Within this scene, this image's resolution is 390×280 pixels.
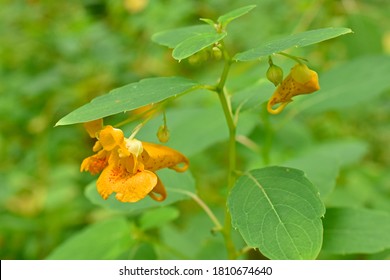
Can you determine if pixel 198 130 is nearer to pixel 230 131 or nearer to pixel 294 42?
pixel 230 131

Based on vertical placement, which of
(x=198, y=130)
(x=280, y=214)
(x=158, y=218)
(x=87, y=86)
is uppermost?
(x=280, y=214)

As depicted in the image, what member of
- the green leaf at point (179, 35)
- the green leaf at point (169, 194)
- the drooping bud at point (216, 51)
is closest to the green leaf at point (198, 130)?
the green leaf at point (169, 194)

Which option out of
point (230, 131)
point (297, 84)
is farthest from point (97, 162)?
point (297, 84)

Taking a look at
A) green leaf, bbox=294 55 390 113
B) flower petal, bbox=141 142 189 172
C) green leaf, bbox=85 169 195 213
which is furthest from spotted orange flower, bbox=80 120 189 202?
green leaf, bbox=294 55 390 113

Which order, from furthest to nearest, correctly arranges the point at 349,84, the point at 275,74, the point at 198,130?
the point at 349,84
the point at 198,130
the point at 275,74

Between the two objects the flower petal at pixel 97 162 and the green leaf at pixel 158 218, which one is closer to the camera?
the flower petal at pixel 97 162

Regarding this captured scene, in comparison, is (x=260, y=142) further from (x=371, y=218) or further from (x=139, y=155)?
(x=139, y=155)

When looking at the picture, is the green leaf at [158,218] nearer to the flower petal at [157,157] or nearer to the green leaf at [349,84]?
the flower petal at [157,157]
